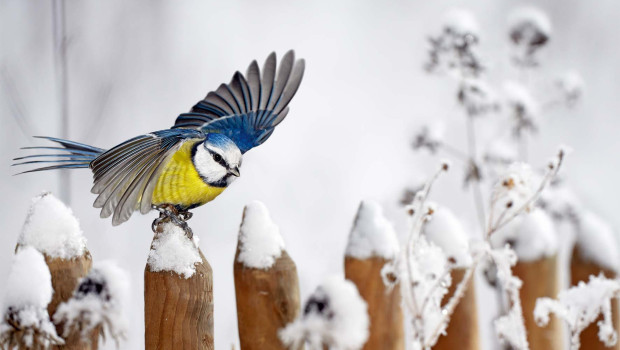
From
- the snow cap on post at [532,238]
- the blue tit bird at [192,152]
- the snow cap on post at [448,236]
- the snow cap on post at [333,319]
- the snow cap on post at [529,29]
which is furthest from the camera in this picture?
the snow cap on post at [529,29]

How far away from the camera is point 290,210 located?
3.25 meters

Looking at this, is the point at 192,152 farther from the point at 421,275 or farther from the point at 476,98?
the point at 476,98

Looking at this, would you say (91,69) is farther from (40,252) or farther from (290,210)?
(40,252)

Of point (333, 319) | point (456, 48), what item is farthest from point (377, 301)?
point (456, 48)

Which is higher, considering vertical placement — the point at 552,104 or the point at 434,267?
the point at 552,104

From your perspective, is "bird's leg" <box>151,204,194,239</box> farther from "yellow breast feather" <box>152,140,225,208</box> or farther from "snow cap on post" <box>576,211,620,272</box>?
"snow cap on post" <box>576,211,620,272</box>

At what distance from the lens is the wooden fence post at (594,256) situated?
5.69 ft

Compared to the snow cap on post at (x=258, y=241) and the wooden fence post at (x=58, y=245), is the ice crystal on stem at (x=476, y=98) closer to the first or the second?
the snow cap on post at (x=258, y=241)

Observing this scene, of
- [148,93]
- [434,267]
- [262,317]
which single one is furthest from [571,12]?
[262,317]

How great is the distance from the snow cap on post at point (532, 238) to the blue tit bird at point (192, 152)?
74 centimetres

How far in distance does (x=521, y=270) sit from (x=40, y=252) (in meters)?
1.14

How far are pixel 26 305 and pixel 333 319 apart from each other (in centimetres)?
47

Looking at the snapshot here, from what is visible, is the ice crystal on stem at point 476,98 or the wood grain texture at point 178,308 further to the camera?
the ice crystal on stem at point 476,98

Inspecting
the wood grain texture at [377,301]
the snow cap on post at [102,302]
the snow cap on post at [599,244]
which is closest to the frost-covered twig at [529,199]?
the wood grain texture at [377,301]
